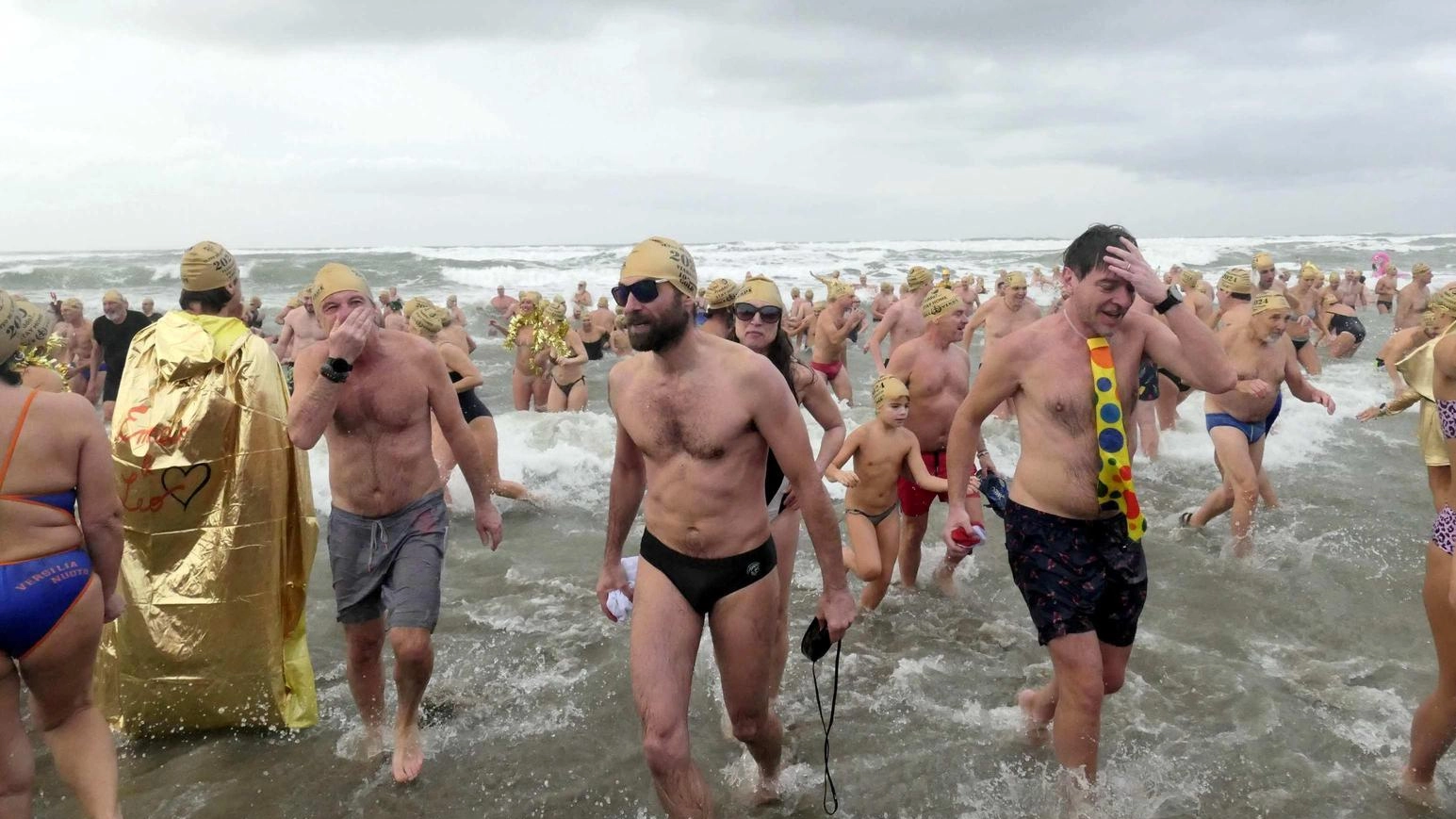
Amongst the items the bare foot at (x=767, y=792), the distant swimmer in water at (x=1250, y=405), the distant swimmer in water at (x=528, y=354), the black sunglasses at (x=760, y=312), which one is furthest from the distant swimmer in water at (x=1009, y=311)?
the bare foot at (x=767, y=792)

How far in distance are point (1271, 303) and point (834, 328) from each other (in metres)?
4.71

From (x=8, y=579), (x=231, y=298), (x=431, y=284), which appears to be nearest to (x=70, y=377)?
(x=231, y=298)

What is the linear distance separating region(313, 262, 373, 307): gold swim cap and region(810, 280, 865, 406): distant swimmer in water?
21.0ft

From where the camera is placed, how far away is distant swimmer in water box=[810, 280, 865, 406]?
9633 millimetres

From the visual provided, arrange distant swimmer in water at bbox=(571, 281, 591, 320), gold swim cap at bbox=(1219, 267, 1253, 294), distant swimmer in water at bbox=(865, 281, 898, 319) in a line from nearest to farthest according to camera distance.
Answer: gold swim cap at bbox=(1219, 267, 1253, 294) → distant swimmer in water at bbox=(865, 281, 898, 319) → distant swimmer in water at bbox=(571, 281, 591, 320)

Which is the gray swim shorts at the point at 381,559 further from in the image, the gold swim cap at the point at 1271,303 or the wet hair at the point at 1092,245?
the gold swim cap at the point at 1271,303

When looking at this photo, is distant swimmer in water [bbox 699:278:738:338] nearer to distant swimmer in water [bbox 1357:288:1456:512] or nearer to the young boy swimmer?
the young boy swimmer

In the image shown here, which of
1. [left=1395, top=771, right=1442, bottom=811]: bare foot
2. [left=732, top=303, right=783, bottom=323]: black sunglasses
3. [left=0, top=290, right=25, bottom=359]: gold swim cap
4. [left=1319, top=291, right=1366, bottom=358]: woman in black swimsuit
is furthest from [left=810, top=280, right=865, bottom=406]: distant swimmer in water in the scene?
[left=1319, top=291, right=1366, bottom=358]: woman in black swimsuit

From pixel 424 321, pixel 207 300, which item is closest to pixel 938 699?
pixel 207 300

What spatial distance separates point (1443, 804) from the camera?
3.42 m

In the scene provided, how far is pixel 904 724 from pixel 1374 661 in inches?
104

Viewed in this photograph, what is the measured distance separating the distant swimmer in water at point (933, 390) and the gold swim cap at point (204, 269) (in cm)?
360

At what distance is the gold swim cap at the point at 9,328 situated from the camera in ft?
8.82

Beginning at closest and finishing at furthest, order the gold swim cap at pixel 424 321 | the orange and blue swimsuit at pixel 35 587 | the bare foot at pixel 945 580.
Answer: the orange and blue swimsuit at pixel 35 587, the bare foot at pixel 945 580, the gold swim cap at pixel 424 321
